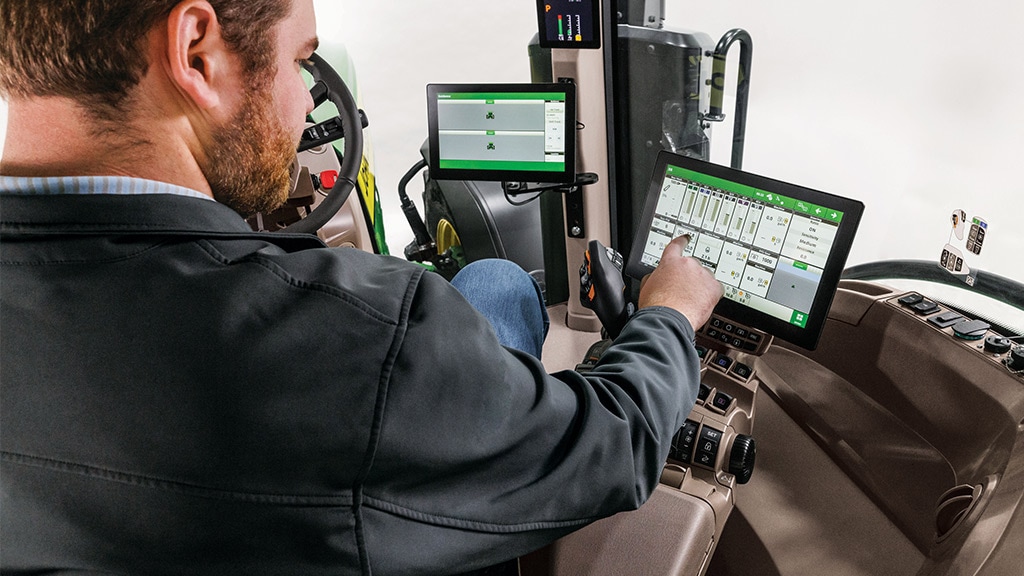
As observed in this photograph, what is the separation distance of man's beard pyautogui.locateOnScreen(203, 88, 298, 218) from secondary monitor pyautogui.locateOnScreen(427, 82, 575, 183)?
100 centimetres

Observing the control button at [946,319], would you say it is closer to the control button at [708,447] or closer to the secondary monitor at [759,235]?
the secondary monitor at [759,235]

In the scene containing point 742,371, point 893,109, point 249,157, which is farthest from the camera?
point 893,109

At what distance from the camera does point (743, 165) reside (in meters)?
2.09

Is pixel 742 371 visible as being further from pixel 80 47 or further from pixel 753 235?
pixel 80 47

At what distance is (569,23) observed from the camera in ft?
6.03

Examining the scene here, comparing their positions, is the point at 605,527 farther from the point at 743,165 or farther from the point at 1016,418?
the point at 743,165

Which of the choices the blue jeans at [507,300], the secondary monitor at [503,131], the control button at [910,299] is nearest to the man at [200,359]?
the blue jeans at [507,300]

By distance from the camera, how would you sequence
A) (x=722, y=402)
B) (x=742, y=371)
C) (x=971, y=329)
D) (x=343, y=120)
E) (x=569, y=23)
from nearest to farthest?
(x=971, y=329) < (x=722, y=402) < (x=742, y=371) < (x=343, y=120) < (x=569, y=23)

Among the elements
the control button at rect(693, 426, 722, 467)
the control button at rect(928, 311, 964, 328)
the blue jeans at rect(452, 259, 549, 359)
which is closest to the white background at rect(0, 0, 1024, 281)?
the control button at rect(928, 311, 964, 328)

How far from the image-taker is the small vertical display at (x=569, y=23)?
5.92ft

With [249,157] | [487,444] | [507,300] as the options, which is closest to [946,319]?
[507,300]

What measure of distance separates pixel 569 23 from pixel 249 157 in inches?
48.0

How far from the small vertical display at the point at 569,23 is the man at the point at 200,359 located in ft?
3.79

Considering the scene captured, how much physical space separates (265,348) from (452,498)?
25cm
